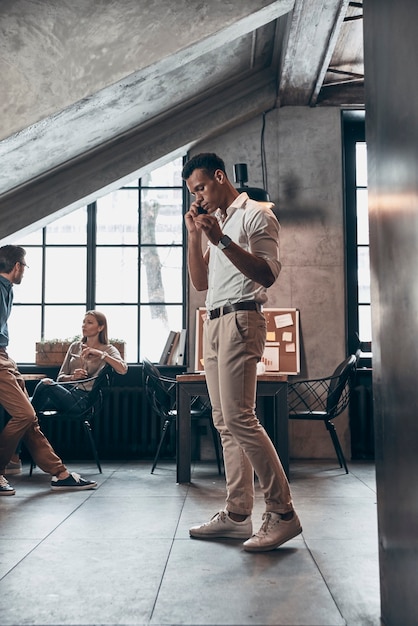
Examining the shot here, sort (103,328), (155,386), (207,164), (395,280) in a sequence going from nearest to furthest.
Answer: (395,280) < (207,164) < (155,386) < (103,328)

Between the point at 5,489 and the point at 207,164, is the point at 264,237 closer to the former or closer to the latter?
the point at 207,164

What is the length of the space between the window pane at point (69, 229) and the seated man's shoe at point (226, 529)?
14.8 ft

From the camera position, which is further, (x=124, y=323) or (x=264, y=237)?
(x=124, y=323)

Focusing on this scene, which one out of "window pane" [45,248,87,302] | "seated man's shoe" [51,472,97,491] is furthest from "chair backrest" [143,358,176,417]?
"window pane" [45,248,87,302]

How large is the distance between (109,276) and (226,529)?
171 inches

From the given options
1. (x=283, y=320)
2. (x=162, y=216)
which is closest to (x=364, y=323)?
(x=283, y=320)

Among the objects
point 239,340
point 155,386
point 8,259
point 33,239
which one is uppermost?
point 33,239

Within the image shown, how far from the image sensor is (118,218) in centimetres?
706

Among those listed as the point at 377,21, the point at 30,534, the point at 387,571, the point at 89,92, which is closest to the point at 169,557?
the point at 30,534

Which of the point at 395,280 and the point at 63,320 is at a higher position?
the point at 63,320

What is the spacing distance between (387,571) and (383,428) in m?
0.40

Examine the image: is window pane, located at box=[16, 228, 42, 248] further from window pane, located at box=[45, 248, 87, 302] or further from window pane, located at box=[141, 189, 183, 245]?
window pane, located at box=[141, 189, 183, 245]

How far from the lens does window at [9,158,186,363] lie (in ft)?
22.7

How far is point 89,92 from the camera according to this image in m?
4.79
